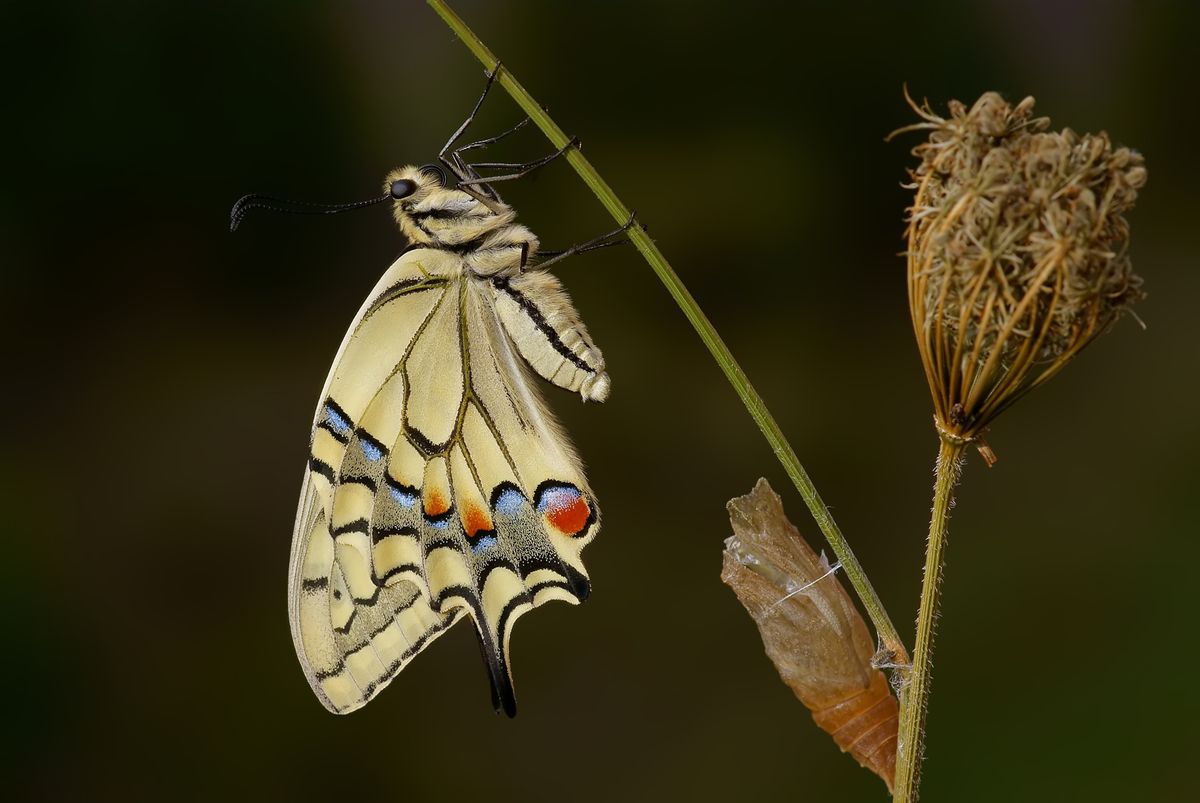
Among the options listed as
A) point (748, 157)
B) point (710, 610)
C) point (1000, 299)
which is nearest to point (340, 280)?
point (748, 157)

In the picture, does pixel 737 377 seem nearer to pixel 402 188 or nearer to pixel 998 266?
pixel 998 266

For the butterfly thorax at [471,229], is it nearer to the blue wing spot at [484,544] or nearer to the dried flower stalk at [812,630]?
the blue wing spot at [484,544]

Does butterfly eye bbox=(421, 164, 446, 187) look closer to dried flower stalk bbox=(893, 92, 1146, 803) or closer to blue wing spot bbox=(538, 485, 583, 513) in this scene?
blue wing spot bbox=(538, 485, 583, 513)

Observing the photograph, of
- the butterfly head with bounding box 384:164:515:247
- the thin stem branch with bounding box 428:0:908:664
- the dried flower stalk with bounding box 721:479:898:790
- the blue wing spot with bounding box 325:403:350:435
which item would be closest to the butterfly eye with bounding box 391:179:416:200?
the butterfly head with bounding box 384:164:515:247

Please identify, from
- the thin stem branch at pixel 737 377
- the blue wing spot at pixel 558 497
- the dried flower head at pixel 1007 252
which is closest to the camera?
the dried flower head at pixel 1007 252

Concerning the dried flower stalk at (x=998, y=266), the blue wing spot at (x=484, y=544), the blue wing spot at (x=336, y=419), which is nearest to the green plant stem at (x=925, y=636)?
the dried flower stalk at (x=998, y=266)

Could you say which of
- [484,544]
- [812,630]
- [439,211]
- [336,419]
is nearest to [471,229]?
[439,211]
